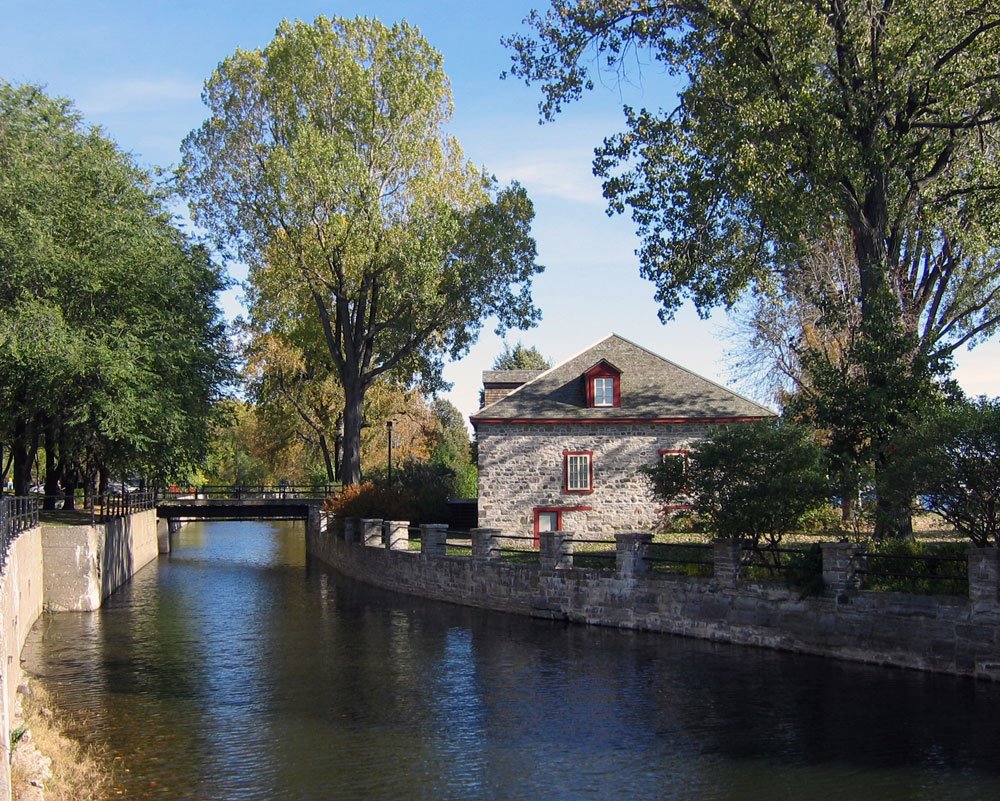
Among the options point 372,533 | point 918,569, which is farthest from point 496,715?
point 372,533

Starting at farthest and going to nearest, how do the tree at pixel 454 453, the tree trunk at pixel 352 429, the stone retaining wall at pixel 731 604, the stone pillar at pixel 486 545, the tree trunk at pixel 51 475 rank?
1. the tree at pixel 454 453
2. the tree trunk at pixel 352 429
3. the tree trunk at pixel 51 475
4. the stone pillar at pixel 486 545
5. the stone retaining wall at pixel 731 604

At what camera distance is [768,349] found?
122ft

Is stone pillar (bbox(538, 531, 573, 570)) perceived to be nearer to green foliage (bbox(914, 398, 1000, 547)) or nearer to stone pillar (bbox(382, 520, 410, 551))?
stone pillar (bbox(382, 520, 410, 551))

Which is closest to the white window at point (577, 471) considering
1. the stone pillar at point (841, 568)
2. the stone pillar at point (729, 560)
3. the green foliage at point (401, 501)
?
the green foliage at point (401, 501)

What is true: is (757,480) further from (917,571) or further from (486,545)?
(486,545)

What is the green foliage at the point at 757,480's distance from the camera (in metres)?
20.3

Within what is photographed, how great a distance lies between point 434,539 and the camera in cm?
2895

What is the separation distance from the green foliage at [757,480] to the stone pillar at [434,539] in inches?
366

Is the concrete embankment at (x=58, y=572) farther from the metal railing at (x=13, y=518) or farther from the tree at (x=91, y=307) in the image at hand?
the tree at (x=91, y=307)

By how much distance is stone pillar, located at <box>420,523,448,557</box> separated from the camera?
28781mm

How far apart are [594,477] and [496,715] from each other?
20.3 metres

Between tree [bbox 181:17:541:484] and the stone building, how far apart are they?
627 cm

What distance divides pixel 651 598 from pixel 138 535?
24.2m

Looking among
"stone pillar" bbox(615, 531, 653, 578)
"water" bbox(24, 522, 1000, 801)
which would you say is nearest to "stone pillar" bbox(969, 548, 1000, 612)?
"water" bbox(24, 522, 1000, 801)
